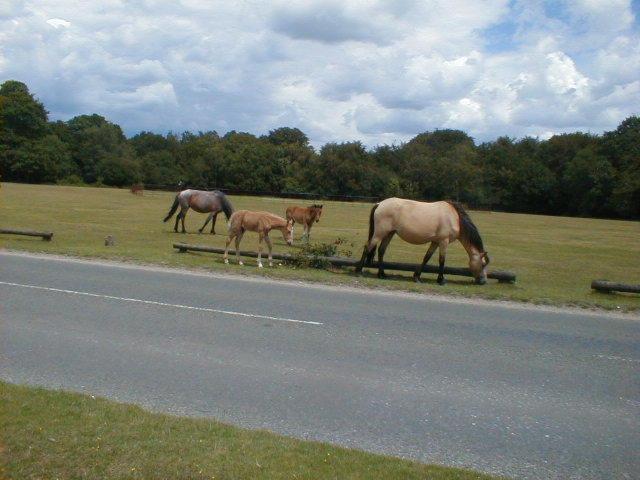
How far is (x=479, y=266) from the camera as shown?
16812mm

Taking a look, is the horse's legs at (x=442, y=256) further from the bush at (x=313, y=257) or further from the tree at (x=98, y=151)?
the tree at (x=98, y=151)

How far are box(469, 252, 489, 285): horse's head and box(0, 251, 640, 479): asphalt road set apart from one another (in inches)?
148

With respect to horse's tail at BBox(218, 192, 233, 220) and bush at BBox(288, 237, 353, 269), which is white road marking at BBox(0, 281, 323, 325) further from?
horse's tail at BBox(218, 192, 233, 220)

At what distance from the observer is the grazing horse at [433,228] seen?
16812 millimetres

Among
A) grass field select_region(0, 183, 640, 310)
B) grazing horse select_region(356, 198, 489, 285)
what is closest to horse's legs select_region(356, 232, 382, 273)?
grazing horse select_region(356, 198, 489, 285)

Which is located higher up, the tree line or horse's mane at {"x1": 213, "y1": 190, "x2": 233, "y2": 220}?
the tree line

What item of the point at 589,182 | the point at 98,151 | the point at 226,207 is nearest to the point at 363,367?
the point at 226,207

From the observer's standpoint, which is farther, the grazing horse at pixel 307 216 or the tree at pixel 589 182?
the tree at pixel 589 182

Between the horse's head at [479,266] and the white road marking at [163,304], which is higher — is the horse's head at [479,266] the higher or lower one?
the higher one

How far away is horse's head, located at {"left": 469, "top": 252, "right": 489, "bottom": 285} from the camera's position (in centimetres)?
1678

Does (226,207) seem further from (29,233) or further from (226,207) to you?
→ (29,233)

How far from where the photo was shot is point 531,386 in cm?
757

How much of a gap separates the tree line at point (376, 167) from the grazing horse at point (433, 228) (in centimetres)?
5464

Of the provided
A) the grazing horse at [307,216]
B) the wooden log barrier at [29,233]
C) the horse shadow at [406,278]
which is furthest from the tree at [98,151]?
the horse shadow at [406,278]
